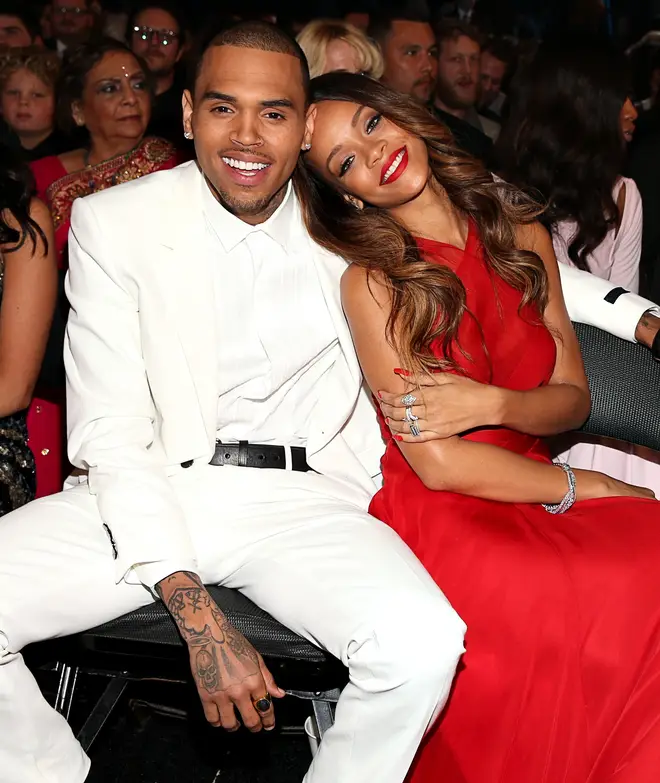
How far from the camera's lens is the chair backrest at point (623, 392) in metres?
2.55

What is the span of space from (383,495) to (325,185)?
76cm

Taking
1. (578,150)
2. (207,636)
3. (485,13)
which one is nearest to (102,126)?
(578,150)

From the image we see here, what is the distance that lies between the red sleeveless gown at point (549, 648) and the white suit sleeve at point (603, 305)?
57 centimetres

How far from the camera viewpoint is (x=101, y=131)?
13.1 ft

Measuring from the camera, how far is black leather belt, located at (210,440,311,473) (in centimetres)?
232

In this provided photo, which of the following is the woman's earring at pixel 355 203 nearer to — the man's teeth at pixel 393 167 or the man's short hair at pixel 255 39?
the man's teeth at pixel 393 167

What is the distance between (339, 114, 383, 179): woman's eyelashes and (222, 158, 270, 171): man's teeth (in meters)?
0.22

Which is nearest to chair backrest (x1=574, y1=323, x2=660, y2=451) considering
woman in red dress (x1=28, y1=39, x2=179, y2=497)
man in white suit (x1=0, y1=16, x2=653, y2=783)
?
man in white suit (x1=0, y1=16, x2=653, y2=783)

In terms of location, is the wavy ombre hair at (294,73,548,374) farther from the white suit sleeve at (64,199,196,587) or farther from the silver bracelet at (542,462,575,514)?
the white suit sleeve at (64,199,196,587)

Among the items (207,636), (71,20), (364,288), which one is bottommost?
(207,636)

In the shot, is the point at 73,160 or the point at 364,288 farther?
the point at 73,160

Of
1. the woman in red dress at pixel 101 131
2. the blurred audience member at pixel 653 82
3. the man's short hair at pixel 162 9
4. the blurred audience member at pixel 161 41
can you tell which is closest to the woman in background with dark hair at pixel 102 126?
the woman in red dress at pixel 101 131

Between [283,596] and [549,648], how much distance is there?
52 cm

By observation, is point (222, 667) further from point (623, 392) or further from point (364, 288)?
point (623, 392)
